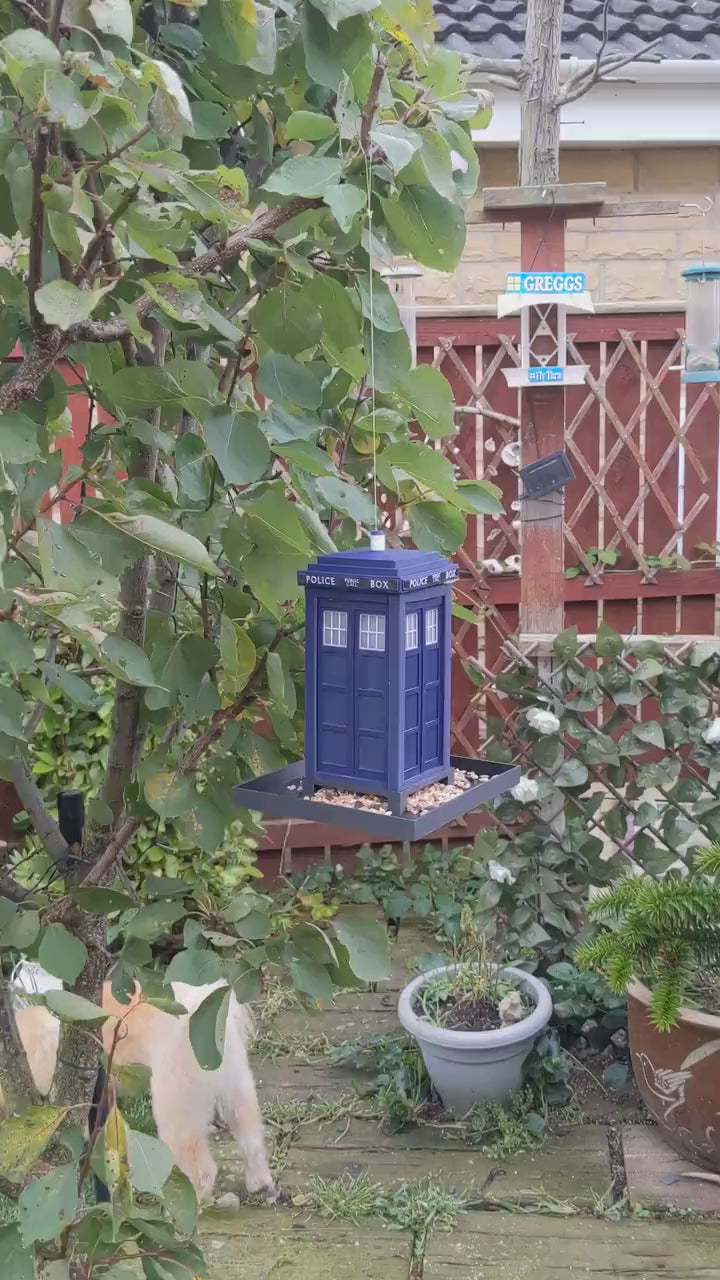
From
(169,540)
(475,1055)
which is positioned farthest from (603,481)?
(169,540)

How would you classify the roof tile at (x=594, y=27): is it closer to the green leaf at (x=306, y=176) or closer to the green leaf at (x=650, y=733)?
the green leaf at (x=650, y=733)

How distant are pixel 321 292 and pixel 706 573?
3.82 metres

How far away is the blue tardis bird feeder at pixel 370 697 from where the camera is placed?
4.38 ft

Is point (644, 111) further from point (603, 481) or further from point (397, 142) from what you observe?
point (397, 142)

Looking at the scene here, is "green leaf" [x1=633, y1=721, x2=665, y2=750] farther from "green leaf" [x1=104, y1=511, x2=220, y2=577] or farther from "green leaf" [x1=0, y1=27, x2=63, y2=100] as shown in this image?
"green leaf" [x1=0, y1=27, x2=63, y2=100]

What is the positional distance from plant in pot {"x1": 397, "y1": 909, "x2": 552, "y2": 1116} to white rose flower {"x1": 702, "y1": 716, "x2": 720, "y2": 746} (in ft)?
2.85

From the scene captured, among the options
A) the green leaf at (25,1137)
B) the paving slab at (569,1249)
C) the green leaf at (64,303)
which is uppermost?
the green leaf at (64,303)

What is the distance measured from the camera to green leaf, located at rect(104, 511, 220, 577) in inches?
37.0

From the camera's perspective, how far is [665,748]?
3229 millimetres

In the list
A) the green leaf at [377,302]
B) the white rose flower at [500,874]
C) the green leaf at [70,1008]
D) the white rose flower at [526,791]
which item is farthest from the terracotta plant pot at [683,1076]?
the green leaf at [377,302]

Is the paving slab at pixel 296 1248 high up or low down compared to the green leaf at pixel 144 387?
down

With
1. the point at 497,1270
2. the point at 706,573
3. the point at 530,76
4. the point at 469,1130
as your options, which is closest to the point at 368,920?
the point at 497,1270

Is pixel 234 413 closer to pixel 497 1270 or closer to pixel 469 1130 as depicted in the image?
pixel 497 1270

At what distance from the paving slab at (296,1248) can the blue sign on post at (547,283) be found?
2.46 m
